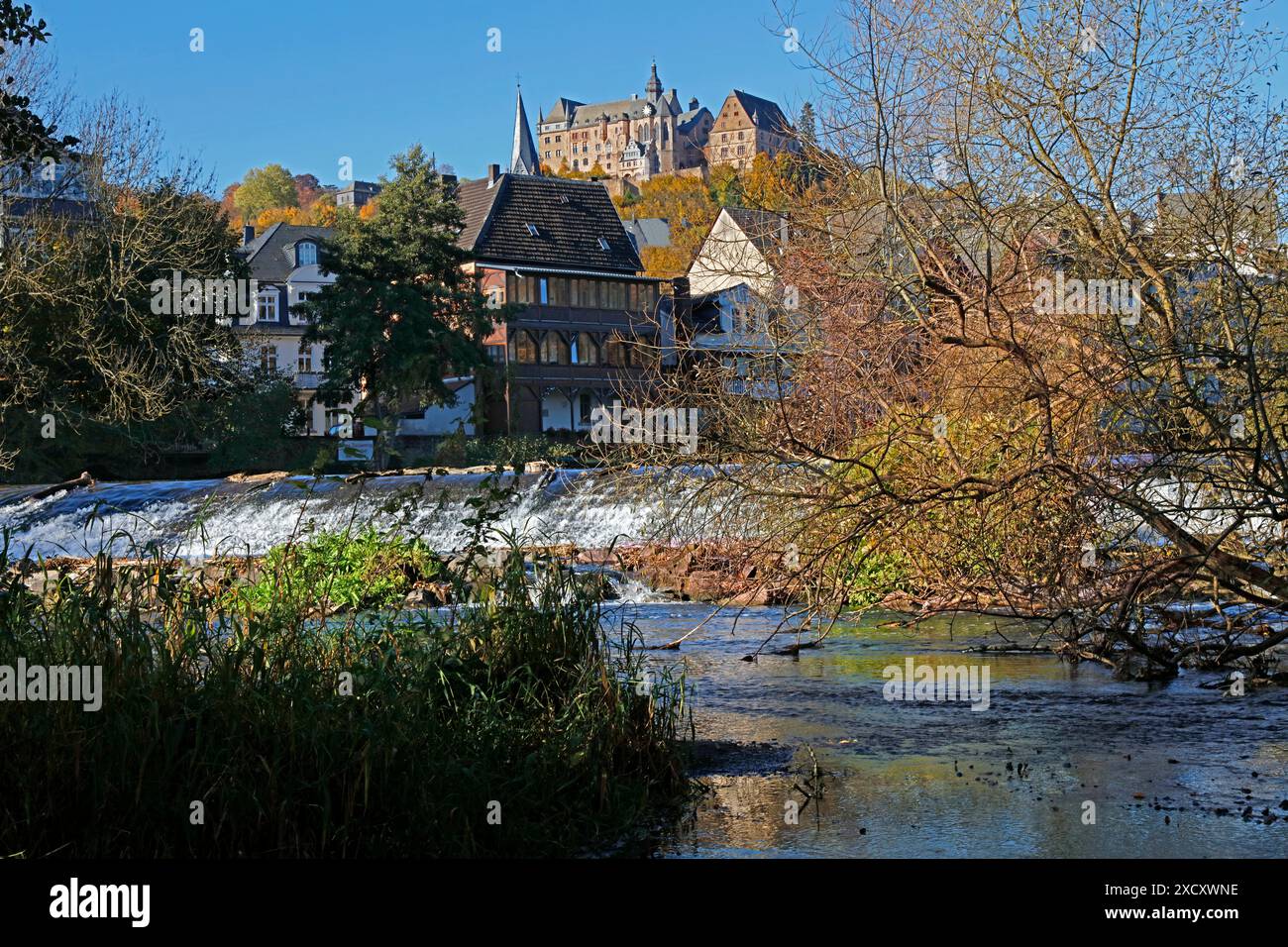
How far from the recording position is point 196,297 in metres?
30.0

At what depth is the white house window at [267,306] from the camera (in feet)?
218

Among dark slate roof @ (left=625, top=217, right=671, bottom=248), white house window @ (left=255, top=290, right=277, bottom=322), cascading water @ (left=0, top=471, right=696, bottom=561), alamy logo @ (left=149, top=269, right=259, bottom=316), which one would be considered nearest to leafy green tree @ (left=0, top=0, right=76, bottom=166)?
cascading water @ (left=0, top=471, right=696, bottom=561)

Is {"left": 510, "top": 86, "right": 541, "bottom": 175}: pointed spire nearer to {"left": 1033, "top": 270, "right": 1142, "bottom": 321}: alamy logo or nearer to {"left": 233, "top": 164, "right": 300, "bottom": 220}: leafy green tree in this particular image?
{"left": 233, "top": 164, "right": 300, "bottom": 220}: leafy green tree

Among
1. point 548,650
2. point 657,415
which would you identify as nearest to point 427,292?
point 657,415

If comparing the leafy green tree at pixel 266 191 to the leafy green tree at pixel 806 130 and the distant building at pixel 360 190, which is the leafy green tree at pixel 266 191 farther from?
the leafy green tree at pixel 806 130

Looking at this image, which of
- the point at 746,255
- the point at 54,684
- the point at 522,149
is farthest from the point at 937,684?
the point at 522,149

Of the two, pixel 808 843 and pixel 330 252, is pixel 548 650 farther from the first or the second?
pixel 330 252

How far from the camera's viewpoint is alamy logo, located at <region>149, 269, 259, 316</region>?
91.8ft

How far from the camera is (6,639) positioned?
6391mm

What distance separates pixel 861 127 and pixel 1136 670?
173 inches

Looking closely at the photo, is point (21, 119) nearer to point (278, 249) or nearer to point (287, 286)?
point (287, 286)

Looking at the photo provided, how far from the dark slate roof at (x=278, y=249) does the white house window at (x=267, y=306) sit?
763 millimetres

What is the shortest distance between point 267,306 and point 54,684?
6342cm

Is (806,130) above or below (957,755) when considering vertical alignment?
above
